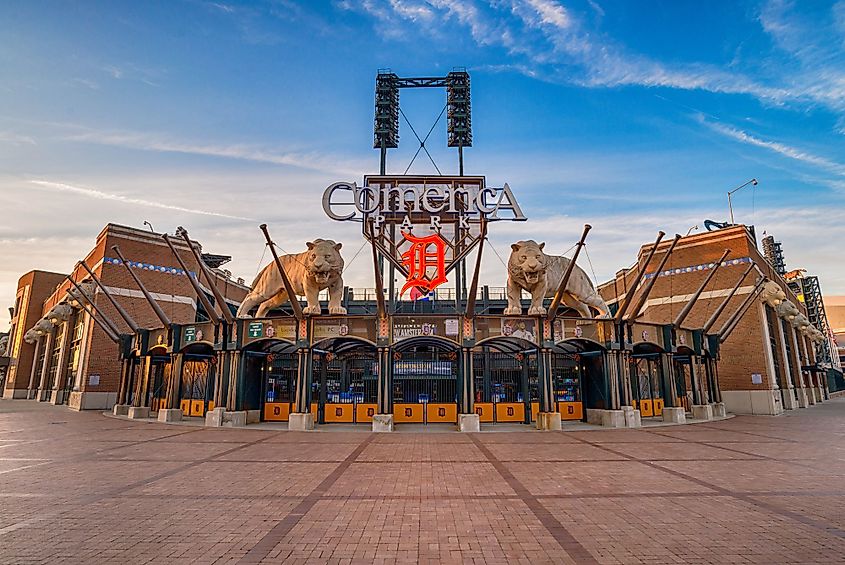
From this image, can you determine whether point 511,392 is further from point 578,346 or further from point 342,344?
point 342,344

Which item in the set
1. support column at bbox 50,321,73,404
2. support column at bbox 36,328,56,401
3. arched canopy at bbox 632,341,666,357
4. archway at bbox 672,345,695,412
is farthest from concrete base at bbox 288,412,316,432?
support column at bbox 36,328,56,401

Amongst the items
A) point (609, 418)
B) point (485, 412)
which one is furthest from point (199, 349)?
point (609, 418)

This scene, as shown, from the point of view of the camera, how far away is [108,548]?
20.2 feet

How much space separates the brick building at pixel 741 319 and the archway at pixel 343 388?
23097mm

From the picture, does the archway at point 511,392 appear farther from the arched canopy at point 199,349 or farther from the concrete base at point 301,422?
the arched canopy at point 199,349

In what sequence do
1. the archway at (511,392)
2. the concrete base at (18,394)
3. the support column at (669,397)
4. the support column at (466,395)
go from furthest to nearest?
1. the concrete base at (18,394)
2. the support column at (669,397)
3. the archway at (511,392)
4. the support column at (466,395)

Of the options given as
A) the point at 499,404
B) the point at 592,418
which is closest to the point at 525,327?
the point at 499,404

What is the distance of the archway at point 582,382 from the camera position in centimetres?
2372

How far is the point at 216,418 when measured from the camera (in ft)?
73.4

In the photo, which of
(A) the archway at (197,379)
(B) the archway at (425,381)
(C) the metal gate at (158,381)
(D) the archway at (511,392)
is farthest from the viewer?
(C) the metal gate at (158,381)

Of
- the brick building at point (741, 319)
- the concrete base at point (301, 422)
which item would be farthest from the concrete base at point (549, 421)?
the brick building at point (741, 319)

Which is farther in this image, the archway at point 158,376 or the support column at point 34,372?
the support column at point 34,372

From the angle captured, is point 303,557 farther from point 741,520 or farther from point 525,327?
point 525,327

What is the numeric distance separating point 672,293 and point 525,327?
2177 centimetres
